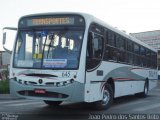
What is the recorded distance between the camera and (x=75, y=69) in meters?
11.1

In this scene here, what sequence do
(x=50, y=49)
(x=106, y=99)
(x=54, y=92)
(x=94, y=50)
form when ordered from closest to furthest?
(x=54, y=92), (x=50, y=49), (x=94, y=50), (x=106, y=99)

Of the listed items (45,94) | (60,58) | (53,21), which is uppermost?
(53,21)

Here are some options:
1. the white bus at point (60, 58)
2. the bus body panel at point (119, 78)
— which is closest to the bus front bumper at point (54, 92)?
the white bus at point (60, 58)

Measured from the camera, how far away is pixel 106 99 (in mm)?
13688

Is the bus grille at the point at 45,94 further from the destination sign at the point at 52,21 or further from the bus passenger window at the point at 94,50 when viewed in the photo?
the destination sign at the point at 52,21

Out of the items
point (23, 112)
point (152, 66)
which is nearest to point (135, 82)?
point (152, 66)

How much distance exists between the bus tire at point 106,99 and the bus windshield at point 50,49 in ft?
8.98

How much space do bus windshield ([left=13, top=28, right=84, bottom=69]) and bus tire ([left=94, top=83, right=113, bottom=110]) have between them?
2.74 m

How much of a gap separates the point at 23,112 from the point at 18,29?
292cm

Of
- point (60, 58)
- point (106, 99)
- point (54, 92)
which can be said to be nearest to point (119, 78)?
point (106, 99)

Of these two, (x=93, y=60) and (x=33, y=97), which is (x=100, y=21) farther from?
(x=33, y=97)

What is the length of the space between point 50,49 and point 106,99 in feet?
11.5

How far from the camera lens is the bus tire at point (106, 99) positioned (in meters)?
13.3

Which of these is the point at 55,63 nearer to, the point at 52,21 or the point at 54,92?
the point at 54,92
